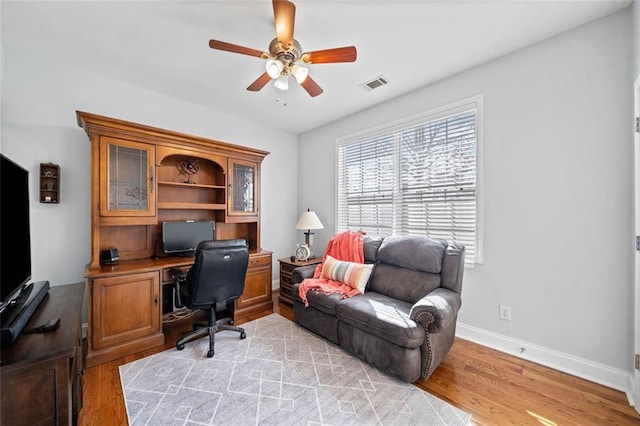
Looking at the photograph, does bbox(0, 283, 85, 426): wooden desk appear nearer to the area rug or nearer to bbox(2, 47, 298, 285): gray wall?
the area rug

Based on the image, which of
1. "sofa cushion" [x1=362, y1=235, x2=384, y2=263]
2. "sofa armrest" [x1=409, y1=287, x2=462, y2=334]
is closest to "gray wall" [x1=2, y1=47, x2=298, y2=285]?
"sofa cushion" [x1=362, y1=235, x2=384, y2=263]

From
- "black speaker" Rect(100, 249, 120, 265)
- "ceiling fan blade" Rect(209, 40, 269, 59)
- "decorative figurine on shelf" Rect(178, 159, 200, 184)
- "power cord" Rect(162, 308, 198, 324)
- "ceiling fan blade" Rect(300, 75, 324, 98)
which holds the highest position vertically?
"ceiling fan blade" Rect(209, 40, 269, 59)

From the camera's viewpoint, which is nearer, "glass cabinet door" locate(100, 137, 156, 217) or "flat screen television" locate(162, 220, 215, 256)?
"glass cabinet door" locate(100, 137, 156, 217)

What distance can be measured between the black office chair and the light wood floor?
0.64 metres

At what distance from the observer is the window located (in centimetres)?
264

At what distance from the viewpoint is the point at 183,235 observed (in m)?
3.11

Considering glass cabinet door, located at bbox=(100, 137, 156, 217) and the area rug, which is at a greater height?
glass cabinet door, located at bbox=(100, 137, 156, 217)

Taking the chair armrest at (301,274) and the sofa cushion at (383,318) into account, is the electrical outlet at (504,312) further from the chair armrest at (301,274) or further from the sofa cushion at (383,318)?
the chair armrest at (301,274)

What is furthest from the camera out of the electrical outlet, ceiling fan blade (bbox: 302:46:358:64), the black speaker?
the black speaker

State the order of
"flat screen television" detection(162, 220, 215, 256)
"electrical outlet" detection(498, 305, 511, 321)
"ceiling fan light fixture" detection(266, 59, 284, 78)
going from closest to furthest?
"ceiling fan light fixture" detection(266, 59, 284, 78), "electrical outlet" detection(498, 305, 511, 321), "flat screen television" detection(162, 220, 215, 256)

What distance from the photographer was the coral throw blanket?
8.70 ft

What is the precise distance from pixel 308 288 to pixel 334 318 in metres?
0.43

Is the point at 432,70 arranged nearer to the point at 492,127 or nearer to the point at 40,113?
the point at 492,127

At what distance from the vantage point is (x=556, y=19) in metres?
1.97
